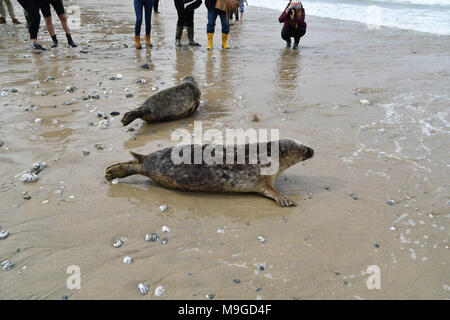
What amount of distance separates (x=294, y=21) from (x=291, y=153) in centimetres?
737

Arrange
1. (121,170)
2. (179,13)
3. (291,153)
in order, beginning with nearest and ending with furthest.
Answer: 1. (121,170)
2. (291,153)
3. (179,13)

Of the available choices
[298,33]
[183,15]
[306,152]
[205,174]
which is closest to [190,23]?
[183,15]

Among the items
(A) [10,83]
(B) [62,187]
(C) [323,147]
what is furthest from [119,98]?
(C) [323,147]

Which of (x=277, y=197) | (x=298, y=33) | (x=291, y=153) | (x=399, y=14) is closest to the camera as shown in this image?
(x=277, y=197)

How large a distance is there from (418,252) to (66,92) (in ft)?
18.2

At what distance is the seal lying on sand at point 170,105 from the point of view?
15.5 feet

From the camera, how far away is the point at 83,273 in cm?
235

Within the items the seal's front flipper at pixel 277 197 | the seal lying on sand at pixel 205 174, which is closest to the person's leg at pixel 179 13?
the seal lying on sand at pixel 205 174

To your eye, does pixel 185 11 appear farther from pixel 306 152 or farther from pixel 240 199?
pixel 240 199

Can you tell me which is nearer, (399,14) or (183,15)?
(183,15)

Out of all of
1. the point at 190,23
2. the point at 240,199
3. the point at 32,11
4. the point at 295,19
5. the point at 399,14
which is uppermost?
the point at 399,14

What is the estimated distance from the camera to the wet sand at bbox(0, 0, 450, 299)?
2.35 meters

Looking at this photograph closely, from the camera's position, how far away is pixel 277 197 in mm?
3182

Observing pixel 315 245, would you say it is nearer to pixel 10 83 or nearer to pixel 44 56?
pixel 10 83
